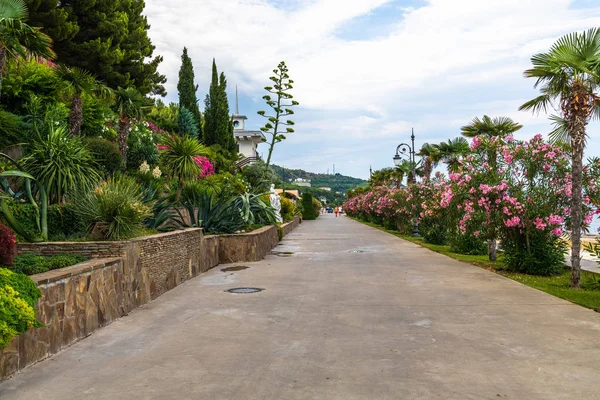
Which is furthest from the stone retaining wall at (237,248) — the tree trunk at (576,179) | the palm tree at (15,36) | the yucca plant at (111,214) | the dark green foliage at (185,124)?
the dark green foliage at (185,124)

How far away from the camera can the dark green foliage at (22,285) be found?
4953mm

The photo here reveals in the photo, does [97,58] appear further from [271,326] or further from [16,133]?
[271,326]

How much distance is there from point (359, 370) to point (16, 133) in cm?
1505

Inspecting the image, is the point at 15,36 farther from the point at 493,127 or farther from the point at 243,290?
the point at 493,127

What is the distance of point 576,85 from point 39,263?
10463 mm

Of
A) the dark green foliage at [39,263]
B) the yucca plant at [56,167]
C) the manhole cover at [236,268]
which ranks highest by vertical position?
the yucca plant at [56,167]

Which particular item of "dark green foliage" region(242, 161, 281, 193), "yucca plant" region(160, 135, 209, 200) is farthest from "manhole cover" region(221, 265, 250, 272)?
"dark green foliage" region(242, 161, 281, 193)

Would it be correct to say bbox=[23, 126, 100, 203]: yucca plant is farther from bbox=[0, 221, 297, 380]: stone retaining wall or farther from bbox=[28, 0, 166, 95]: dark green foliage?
bbox=[28, 0, 166, 95]: dark green foliage

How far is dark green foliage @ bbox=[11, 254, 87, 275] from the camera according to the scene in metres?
6.62

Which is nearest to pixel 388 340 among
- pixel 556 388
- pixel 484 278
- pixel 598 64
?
pixel 556 388

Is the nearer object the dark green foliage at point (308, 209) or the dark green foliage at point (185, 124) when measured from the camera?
the dark green foliage at point (185, 124)

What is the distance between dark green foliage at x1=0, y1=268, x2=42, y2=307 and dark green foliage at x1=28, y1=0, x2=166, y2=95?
2433 cm

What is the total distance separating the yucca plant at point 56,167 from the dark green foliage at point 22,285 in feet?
19.2

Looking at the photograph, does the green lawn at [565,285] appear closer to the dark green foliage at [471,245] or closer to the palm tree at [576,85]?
the palm tree at [576,85]
